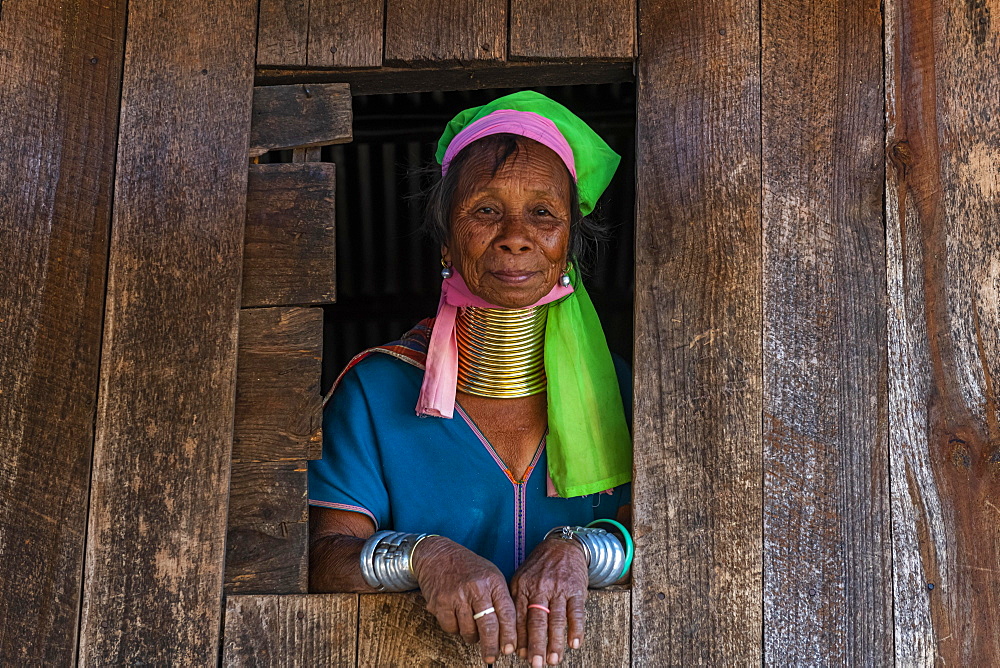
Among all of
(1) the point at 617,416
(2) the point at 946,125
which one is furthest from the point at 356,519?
(2) the point at 946,125

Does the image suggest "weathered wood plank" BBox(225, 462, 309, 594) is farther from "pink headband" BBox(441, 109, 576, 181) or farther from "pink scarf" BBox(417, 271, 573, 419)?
"pink headband" BBox(441, 109, 576, 181)

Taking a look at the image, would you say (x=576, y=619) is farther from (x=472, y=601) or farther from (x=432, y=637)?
(x=432, y=637)

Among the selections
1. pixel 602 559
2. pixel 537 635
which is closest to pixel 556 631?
pixel 537 635

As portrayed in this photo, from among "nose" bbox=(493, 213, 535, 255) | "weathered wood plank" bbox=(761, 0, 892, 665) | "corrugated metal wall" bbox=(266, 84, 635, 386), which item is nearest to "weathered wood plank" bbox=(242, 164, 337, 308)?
"nose" bbox=(493, 213, 535, 255)

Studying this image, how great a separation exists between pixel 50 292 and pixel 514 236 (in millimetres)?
1136

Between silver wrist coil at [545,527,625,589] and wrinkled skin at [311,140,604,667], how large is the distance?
0.03 m

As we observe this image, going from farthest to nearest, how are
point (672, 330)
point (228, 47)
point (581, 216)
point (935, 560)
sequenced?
point (581, 216), point (228, 47), point (672, 330), point (935, 560)

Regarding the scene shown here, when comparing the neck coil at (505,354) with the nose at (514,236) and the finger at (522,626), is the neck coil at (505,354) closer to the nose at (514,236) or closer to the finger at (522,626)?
the nose at (514,236)

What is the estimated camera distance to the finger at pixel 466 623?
215 cm

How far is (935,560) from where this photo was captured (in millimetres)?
2250

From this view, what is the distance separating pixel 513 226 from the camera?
276 centimetres

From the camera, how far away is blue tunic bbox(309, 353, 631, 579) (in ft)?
8.84

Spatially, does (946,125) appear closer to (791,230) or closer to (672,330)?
(791,230)

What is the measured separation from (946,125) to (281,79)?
1611mm
